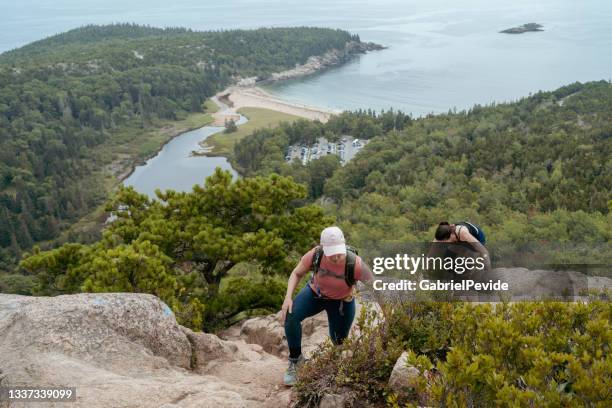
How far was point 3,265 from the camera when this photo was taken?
64.6 metres

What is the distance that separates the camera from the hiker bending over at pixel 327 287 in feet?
18.2

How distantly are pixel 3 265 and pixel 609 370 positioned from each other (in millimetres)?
72081

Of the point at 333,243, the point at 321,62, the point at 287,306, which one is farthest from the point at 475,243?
the point at 321,62

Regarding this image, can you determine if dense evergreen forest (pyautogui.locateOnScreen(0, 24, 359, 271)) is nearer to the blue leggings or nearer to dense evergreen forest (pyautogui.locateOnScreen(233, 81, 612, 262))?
dense evergreen forest (pyautogui.locateOnScreen(233, 81, 612, 262))

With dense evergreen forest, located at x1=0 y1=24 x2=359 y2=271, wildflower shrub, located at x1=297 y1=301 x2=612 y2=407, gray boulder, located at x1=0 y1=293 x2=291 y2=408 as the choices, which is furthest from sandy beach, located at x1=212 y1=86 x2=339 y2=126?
wildflower shrub, located at x1=297 y1=301 x2=612 y2=407

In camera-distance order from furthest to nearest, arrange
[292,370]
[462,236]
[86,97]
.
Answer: [86,97] < [292,370] < [462,236]

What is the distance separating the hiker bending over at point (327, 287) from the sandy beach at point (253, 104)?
4294 inches

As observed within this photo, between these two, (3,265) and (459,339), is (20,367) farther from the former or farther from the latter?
(3,265)

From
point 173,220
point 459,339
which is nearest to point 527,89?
point 173,220

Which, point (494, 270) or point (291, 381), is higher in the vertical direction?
point (494, 270)

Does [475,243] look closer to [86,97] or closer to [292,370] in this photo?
[292,370]

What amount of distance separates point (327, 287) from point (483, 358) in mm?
2284

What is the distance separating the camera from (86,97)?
123000mm

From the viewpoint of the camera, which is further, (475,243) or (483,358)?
(475,243)
